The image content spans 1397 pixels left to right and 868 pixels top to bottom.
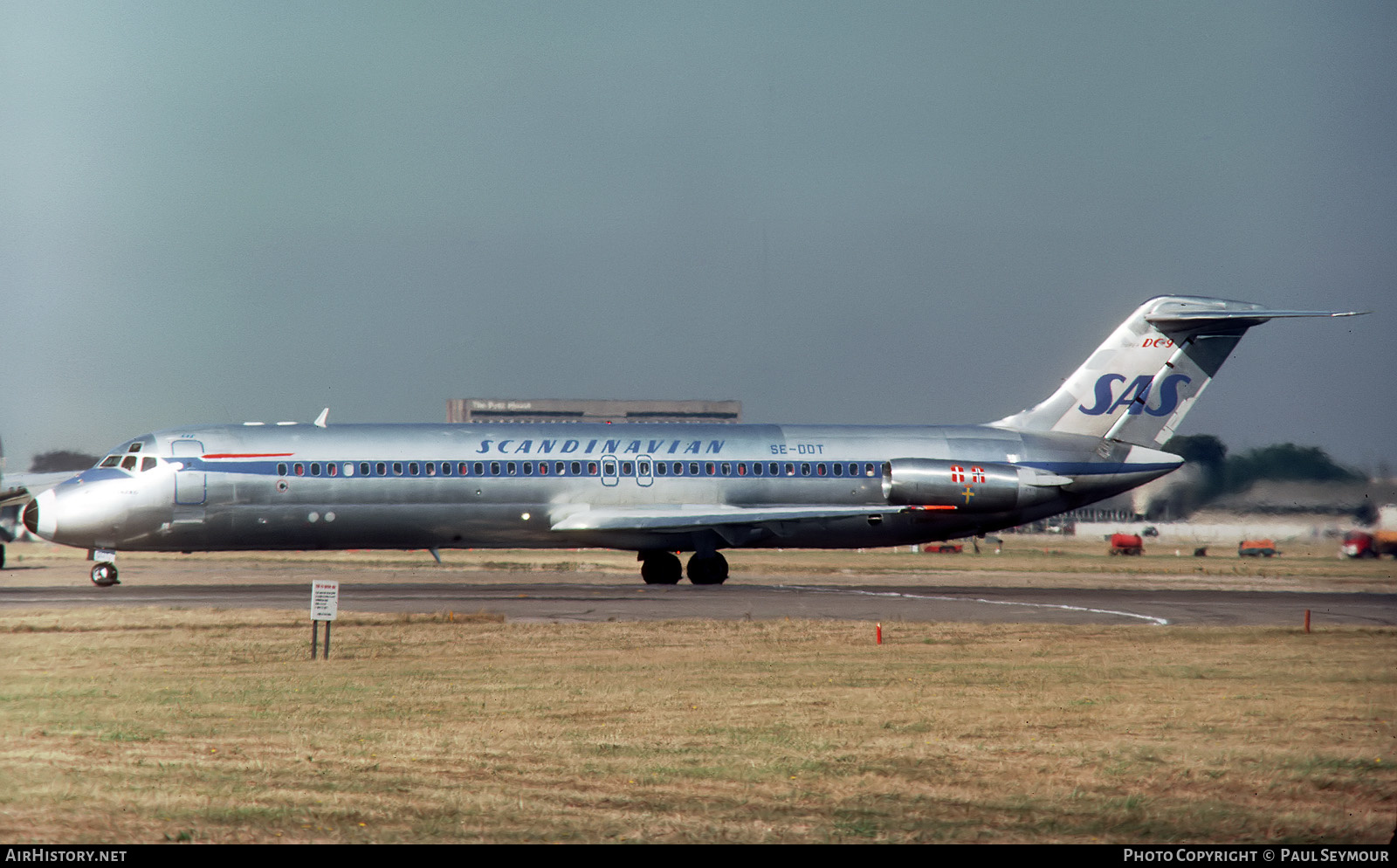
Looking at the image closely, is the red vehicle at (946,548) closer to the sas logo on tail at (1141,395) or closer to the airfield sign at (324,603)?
the sas logo on tail at (1141,395)

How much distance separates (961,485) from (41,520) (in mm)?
24629

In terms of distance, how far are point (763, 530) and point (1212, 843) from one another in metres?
29.9

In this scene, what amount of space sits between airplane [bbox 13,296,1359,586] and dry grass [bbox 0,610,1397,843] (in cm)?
1450

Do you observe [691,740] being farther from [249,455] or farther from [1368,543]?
[1368,543]

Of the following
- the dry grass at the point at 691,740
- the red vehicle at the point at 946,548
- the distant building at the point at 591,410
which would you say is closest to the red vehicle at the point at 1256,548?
the red vehicle at the point at 946,548

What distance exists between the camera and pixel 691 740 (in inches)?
532

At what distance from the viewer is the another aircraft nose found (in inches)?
→ 1401

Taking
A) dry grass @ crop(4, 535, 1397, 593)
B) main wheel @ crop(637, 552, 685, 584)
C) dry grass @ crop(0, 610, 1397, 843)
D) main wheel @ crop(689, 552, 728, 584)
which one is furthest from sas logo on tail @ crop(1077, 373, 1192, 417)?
dry grass @ crop(0, 610, 1397, 843)

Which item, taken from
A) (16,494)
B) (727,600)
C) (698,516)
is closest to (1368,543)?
(698,516)

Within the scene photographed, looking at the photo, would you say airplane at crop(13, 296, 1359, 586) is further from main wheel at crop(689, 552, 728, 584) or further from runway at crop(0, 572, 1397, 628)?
runway at crop(0, 572, 1397, 628)

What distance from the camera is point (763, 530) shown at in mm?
39500

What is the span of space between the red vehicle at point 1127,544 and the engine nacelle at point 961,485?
18.8m

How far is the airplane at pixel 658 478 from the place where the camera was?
36.7 metres
